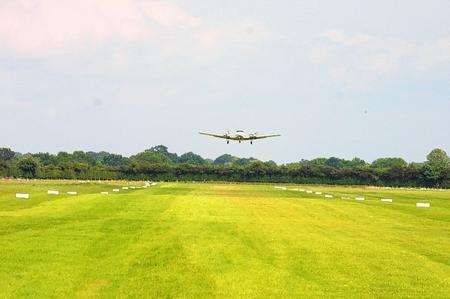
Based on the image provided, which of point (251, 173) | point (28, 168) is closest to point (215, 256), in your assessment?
point (28, 168)

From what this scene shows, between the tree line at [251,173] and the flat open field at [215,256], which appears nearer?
the flat open field at [215,256]

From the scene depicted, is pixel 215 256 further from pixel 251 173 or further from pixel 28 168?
pixel 251 173

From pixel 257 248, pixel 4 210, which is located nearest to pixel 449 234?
pixel 257 248

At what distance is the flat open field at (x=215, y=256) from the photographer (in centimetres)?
1953

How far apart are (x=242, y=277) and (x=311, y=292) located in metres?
2.71

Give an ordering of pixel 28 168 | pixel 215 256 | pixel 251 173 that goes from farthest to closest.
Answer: pixel 251 173
pixel 28 168
pixel 215 256

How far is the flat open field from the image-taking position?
19531 millimetres

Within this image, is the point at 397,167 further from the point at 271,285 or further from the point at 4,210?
the point at 271,285

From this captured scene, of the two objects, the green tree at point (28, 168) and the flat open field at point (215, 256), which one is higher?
the green tree at point (28, 168)

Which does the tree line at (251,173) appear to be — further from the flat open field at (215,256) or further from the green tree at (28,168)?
the flat open field at (215,256)

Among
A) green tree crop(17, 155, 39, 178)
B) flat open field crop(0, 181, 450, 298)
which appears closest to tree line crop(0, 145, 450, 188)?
green tree crop(17, 155, 39, 178)

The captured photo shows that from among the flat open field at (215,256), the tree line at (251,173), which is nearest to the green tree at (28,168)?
the tree line at (251,173)

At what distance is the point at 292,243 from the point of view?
29.7 m

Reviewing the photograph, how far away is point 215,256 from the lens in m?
25.1
